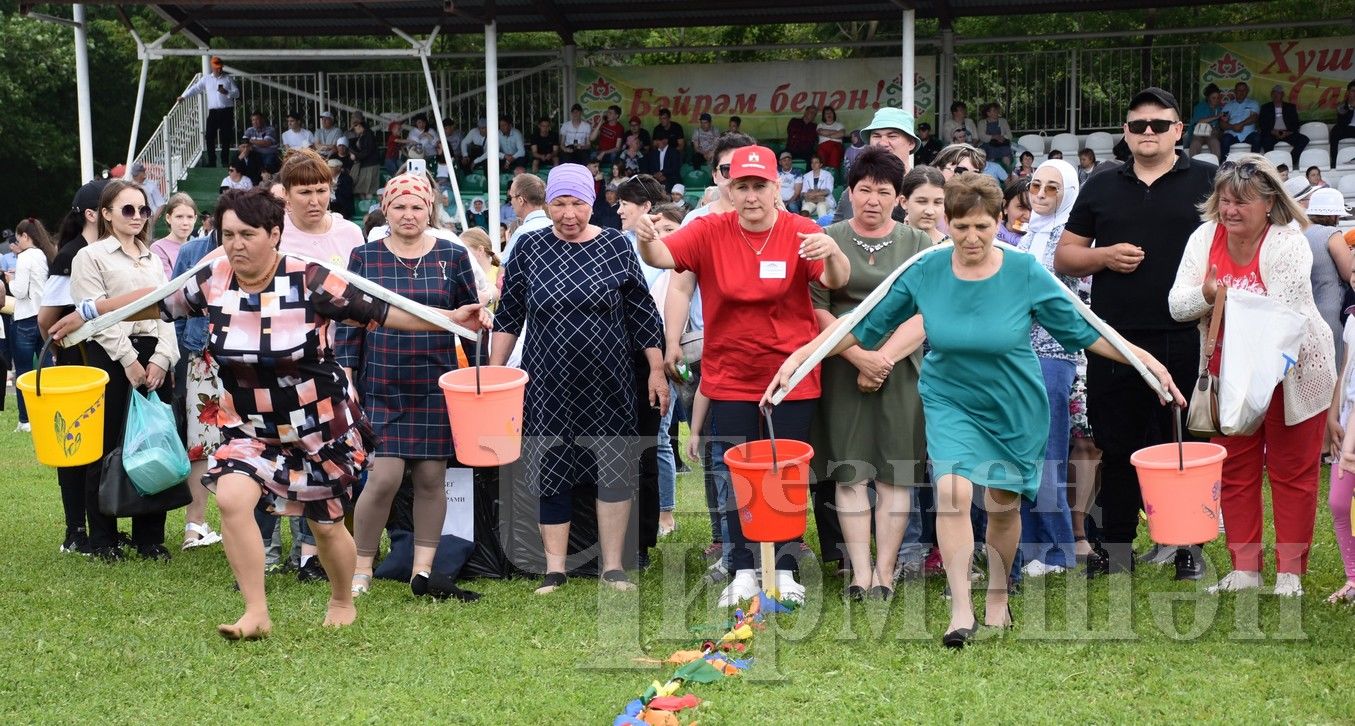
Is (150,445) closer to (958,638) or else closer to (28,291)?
(958,638)

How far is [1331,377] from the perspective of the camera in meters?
5.88

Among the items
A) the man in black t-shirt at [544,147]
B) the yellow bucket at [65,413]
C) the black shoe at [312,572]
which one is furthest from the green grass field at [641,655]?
the man in black t-shirt at [544,147]

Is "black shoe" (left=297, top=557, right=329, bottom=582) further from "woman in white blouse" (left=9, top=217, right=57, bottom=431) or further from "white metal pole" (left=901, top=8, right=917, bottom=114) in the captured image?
"white metal pole" (left=901, top=8, right=917, bottom=114)

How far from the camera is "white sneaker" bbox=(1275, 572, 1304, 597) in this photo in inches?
232

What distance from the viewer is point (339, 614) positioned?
19.0 ft

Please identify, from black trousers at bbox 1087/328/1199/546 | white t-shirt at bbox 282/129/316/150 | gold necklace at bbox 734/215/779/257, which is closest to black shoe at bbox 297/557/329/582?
gold necklace at bbox 734/215/779/257

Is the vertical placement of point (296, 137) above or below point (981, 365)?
above

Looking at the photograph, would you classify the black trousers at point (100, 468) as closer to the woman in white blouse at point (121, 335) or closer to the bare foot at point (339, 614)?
the woman in white blouse at point (121, 335)

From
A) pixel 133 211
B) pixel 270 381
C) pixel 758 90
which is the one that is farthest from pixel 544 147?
pixel 270 381

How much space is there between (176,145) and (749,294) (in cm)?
2061

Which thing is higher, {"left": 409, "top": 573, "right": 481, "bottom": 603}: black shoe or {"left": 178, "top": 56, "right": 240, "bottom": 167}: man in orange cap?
{"left": 178, "top": 56, "right": 240, "bottom": 167}: man in orange cap

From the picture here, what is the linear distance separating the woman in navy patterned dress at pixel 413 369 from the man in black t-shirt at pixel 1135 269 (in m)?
2.83

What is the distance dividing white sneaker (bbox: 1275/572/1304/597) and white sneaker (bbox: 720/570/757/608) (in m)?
2.20

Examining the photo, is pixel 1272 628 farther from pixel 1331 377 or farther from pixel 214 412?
pixel 214 412
